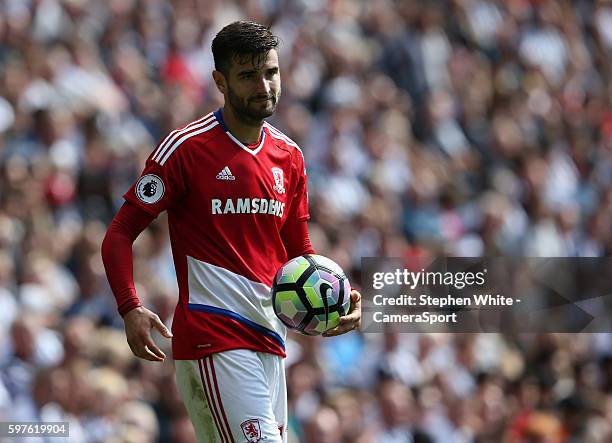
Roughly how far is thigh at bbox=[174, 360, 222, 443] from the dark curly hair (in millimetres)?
1323

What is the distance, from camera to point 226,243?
6008 mm

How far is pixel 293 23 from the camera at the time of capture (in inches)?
636

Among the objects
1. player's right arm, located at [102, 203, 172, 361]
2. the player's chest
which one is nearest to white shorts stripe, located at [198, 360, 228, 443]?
player's right arm, located at [102, 203, 172, 361]

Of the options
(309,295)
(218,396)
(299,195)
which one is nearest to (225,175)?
(299,195)

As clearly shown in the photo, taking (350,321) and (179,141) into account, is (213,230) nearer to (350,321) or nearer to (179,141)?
(179,141)

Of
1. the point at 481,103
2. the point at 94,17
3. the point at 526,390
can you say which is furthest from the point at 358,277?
the point at 481,103

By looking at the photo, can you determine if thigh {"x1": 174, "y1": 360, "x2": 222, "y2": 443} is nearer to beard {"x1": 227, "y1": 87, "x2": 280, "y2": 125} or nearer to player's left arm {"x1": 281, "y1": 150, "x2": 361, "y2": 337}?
player's left arm {"x1": 281, "y1": 150, "x2": 361, "y2": 337}

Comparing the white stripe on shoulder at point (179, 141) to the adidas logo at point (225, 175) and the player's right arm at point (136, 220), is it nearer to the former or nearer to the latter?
the player's right arm at point (136, 220)

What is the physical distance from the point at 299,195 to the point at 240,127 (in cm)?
49

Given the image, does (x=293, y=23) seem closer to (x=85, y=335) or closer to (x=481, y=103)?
(x=481, y=103)

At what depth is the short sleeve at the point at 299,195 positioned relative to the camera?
251 inches

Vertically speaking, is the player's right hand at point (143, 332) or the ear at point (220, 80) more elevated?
the ear at point (220, 80)

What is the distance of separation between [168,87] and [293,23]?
2.94 metres

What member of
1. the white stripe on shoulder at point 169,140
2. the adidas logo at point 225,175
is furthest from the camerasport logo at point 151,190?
the adidas logo at point 225,175
